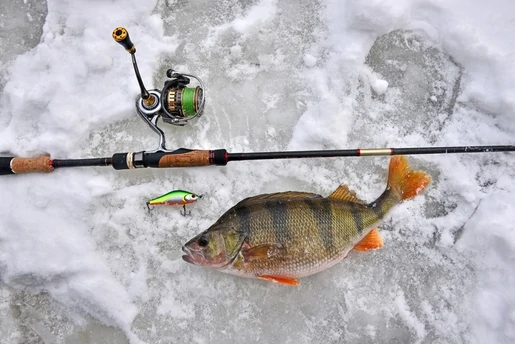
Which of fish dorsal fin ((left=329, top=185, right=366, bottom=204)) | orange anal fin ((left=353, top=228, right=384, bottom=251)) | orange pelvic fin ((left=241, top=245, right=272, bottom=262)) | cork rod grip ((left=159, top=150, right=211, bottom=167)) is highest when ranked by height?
cork rod grip ((left=159, top=150, right=211, bottom=167))

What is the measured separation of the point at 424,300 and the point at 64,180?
2631 millimetres

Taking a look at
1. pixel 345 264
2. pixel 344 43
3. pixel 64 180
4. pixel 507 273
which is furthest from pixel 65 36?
pixel 507 273

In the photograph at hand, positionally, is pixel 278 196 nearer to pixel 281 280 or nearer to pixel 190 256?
pixel 281 280

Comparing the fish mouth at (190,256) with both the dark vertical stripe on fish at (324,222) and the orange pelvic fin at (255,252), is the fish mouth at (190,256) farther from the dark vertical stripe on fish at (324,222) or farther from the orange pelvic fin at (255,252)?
the dark vertical stripe on fish at (324,222)

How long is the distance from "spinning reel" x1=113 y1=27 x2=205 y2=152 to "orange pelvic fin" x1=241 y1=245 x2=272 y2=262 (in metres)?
0.88

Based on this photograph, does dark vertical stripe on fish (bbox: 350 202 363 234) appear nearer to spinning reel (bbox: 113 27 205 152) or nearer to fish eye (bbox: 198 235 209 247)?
fish eye (bbox: 198 235 209 247)

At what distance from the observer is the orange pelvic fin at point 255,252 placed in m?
2.63

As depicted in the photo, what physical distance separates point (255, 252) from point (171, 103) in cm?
115

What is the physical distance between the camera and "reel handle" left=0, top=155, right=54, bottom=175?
292 centimetres

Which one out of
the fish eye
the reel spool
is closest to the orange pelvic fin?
the fish eye

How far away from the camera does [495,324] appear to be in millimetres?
2746

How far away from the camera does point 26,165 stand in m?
2.92

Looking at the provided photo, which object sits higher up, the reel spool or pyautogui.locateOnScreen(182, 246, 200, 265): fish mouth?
the reel spool

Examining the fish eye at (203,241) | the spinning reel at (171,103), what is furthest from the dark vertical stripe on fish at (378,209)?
the spinning reel at (171,103)
